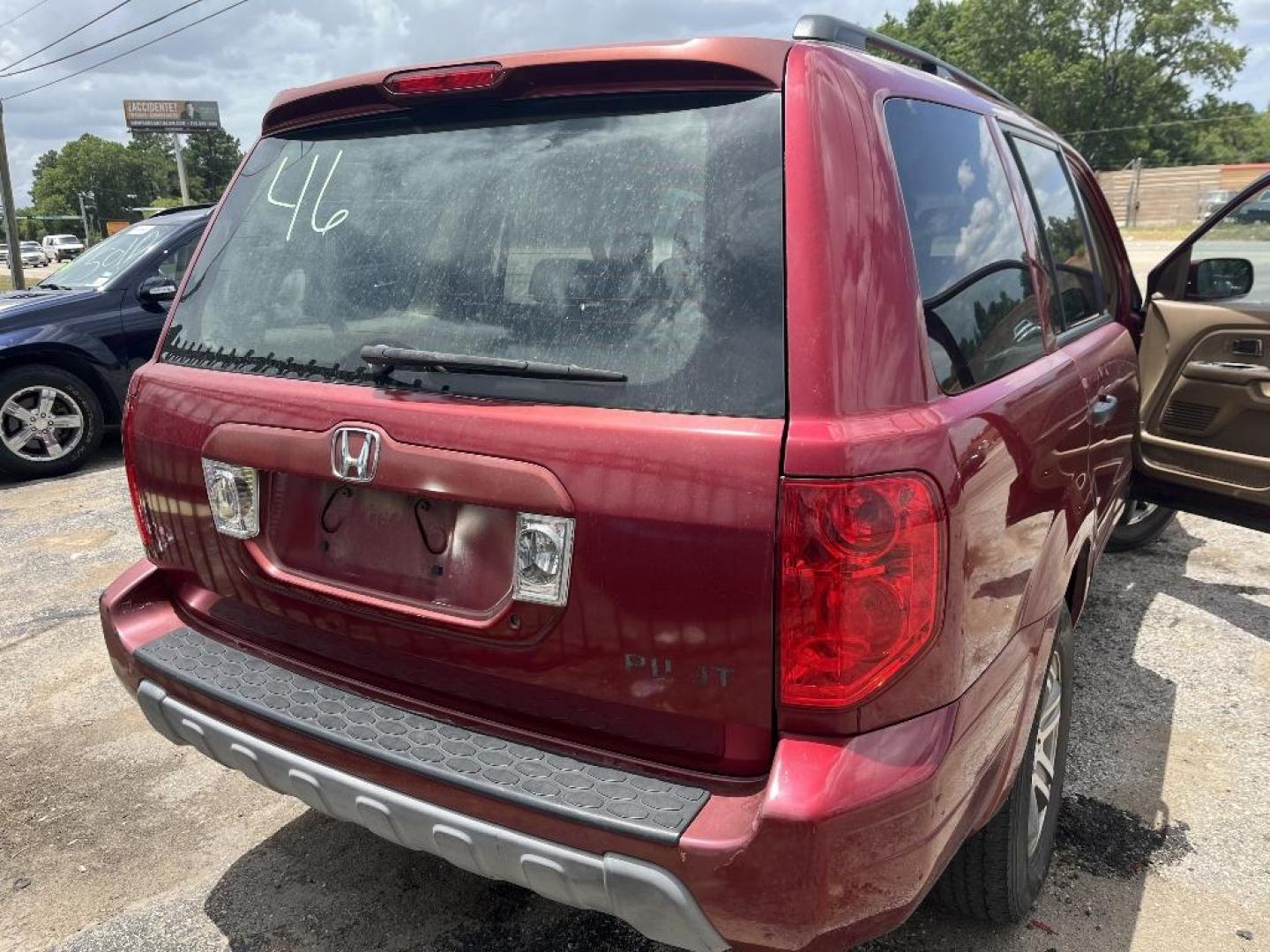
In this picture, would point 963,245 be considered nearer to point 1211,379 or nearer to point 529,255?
point 529,255

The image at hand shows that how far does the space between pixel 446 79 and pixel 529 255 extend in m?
0.45

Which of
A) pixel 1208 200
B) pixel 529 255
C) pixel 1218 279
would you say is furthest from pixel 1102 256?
pixel 1208 200

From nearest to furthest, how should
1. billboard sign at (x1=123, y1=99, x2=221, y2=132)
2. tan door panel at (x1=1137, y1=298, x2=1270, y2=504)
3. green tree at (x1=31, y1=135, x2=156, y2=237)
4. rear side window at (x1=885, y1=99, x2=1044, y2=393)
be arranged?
rear side window at (x1=885, y1=99, x2=1044, y2=393) → tan door panel at (x1=1137, y1=298, x2=1270, y2=504) → billboard sign at (x1=123, y1=99, x2=221, y2=132) → green tree at (x1=31, y1=135, x2=156, y2=237)

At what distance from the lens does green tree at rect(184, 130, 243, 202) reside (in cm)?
10856

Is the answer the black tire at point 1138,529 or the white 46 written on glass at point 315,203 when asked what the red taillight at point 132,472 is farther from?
the black tire at point 1138,529

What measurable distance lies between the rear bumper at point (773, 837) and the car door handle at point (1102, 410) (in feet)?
3.76

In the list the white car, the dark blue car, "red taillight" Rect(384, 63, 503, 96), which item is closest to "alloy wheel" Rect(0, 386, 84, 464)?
the dark blue car

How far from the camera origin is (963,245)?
6.22 ft

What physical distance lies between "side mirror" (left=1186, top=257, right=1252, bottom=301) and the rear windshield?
2.98 meters

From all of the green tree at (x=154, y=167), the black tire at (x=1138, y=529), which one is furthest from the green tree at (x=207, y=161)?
the black tire at (x=1138, y=529)

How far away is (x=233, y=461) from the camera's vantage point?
203cm

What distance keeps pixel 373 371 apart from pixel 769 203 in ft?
2.75

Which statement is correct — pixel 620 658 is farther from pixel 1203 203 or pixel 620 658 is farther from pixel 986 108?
pixel 1203 203

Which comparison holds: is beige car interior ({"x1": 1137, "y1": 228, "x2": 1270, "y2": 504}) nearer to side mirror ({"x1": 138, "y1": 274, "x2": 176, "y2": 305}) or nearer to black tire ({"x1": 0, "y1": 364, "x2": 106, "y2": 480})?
side mirror ({"x1": 138, "y1": 274, "x2": 176, "y2": 305})
